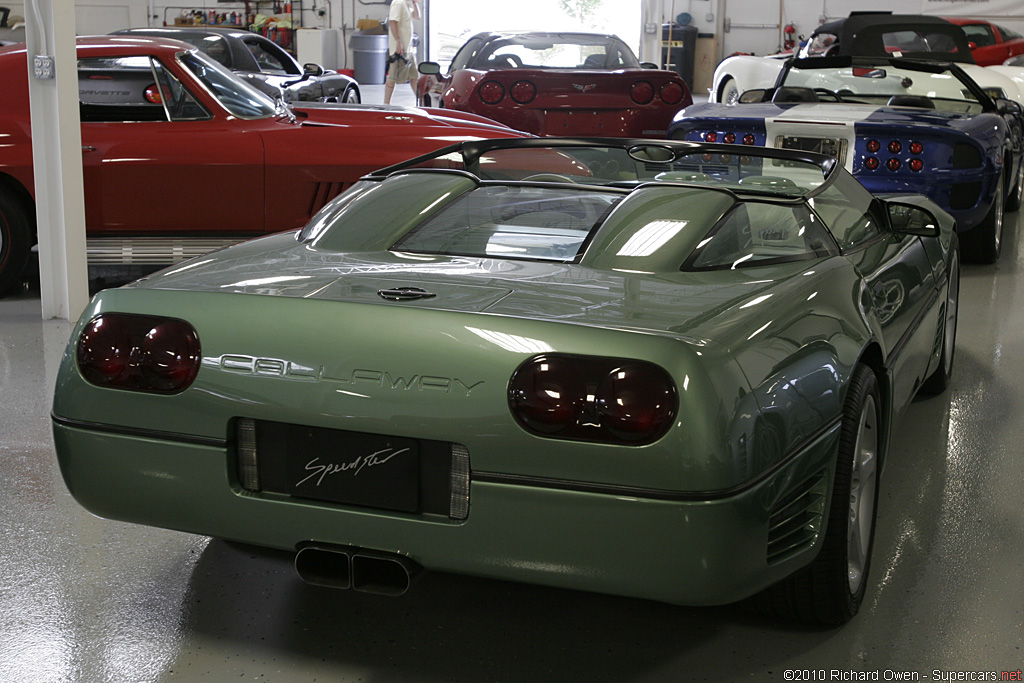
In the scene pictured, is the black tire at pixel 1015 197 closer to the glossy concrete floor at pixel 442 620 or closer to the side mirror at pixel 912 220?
the side mirror at pixel 912 220

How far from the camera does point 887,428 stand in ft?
8.11

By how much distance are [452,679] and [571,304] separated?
0.78 m

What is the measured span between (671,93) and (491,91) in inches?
50.5

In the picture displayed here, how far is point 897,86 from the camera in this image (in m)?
6.82

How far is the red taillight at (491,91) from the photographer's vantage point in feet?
24.3

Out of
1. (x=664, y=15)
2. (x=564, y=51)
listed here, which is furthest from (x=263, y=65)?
(x=664, y=15)

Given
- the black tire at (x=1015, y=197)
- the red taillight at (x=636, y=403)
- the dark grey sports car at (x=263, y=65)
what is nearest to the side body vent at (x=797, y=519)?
the red taillight at (x=636, y=403)

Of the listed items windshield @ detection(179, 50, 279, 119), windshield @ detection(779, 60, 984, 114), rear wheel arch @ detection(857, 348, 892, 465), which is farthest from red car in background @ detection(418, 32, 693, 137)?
rear wheel arch @ detection(857, 348, 892, 465)

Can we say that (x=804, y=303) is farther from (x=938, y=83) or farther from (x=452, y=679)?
(x=938, y=83)

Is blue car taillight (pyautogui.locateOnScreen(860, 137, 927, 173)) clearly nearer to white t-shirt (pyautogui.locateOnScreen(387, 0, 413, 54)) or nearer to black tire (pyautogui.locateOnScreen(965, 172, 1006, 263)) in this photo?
black tire (pyautogui.locateOnScreen(965, 172, 1006, 263))

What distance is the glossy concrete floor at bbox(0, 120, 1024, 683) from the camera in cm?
206

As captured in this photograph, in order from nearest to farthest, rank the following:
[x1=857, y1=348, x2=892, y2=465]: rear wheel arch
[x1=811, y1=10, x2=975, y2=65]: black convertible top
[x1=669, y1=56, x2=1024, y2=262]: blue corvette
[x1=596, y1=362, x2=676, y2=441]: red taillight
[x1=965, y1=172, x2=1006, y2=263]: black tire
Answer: [x1=596, y1=362, x2=676, y2=441]: red taillight < [x1=857, y1=348, x2=892, y2=465]: rear wheel arch < [x1=669, y1=56, x2=1024, y2=262]: blue corvette < [x1=965, y1=172, x2=1006, y2=263]: black tire < [x1=811, y1=10, x2=975, y2=65]: black convertible top

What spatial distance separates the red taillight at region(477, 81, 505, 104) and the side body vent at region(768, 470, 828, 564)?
19.2 feet

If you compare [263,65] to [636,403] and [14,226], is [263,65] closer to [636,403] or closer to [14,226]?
[14,226]
